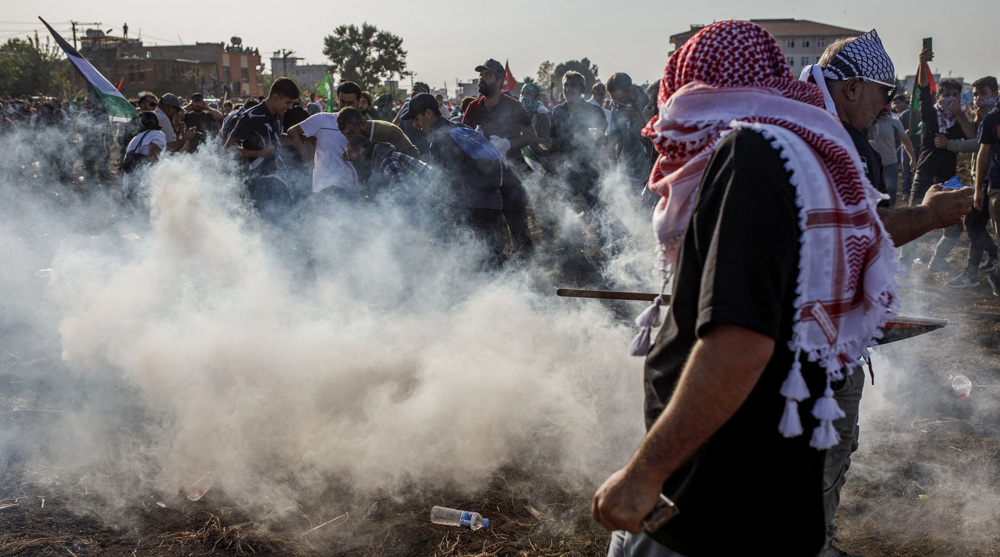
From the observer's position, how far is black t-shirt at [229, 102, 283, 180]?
6332 millimetres

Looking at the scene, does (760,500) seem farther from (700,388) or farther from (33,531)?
(33,531)

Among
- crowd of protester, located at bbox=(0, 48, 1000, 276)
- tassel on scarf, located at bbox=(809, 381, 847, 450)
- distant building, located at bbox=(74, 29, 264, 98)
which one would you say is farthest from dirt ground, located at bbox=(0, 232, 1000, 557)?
distant building, located at bbox=(74, 29, 264, 98)

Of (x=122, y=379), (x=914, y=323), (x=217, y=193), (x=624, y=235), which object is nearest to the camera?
(x=914, y=323)

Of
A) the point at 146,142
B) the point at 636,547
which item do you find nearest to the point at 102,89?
the point at 146,142

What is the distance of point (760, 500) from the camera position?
1303 mm

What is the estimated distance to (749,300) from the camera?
1117 millimetres

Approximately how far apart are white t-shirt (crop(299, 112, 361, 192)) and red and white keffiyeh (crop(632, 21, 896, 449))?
521 centimetres

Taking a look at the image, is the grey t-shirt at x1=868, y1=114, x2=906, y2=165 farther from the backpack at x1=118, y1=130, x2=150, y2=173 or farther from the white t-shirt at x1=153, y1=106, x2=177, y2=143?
the white t-shirt at x1=153, y1=106, x2=177, y2=143

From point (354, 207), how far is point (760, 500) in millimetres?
5579

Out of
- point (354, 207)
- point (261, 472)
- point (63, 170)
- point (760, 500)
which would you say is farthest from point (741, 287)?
point (63, 170)

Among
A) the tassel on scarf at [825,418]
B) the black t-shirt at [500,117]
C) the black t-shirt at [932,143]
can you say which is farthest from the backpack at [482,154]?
the black t-shirt at [932,143]

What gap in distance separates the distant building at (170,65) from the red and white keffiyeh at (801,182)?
39.5m

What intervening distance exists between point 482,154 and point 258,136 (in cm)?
217

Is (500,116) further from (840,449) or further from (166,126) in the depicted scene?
(840,449)
